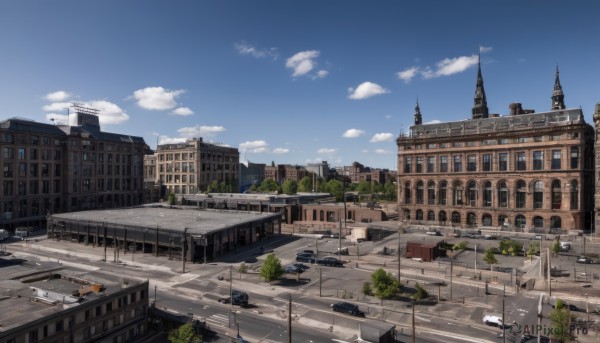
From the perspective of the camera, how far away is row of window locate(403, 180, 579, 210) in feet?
333

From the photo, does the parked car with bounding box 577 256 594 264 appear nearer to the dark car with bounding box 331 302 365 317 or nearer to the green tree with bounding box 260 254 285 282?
the dark car with bounding box 331 302 365 317

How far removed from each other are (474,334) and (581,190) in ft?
248

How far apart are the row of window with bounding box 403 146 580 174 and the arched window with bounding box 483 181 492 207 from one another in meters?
4.18

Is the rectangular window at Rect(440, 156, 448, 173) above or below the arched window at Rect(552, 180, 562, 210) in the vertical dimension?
above

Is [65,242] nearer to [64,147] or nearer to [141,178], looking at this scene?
[64,147]

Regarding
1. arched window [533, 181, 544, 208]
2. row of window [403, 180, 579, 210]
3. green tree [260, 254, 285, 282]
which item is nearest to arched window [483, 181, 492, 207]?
row of window [403, 180, 579, 210]

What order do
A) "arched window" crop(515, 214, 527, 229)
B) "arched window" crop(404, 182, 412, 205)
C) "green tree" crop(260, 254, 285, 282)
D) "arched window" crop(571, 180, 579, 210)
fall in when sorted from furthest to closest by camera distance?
"arched window" crop(404, 182, 412, 205) → "arched window" crop(515, 214, 527, 229) → "arched window" crop(571, 180, 579, 210) → "green tree" crop(260, 254, 285, 282)

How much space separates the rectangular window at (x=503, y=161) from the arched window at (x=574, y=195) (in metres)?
15.6

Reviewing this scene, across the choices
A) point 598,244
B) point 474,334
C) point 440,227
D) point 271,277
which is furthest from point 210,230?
point 598,244

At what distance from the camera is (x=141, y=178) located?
497 ft

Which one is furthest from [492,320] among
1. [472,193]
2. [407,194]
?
[407,194]

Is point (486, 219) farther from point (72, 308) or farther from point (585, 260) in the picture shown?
point (72, 308)

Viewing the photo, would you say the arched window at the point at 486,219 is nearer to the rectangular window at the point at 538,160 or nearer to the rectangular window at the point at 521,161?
the rectangular window at the point at 521,161

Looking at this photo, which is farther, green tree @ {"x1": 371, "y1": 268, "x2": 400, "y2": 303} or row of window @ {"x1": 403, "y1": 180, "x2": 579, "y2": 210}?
row of window @ {"x1": 403, "y1": 180, "x2": 579, "y2": 210}
